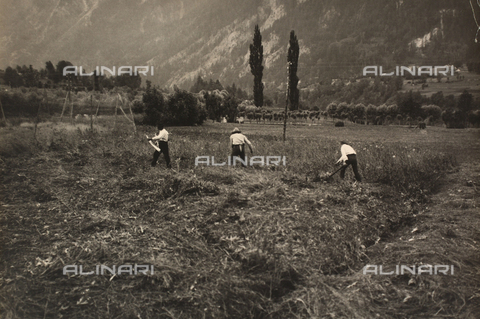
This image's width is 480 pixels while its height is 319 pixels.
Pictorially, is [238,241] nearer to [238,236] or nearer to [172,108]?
[238,236]

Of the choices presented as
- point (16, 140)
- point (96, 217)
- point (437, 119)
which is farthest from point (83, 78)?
point (437, 119)

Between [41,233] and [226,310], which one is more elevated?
[41,233]

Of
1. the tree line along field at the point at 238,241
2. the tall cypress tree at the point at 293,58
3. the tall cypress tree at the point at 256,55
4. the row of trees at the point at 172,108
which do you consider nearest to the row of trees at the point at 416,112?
the tall cypress tree at the point at 293,58

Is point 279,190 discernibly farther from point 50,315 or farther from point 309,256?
point 50,315

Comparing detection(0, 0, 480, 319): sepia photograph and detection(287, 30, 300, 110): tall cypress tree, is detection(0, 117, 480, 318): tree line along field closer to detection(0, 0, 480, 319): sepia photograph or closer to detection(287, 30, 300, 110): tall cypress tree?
detection(0, 0, 480, 319): sepia photograph

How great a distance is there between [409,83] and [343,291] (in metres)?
125

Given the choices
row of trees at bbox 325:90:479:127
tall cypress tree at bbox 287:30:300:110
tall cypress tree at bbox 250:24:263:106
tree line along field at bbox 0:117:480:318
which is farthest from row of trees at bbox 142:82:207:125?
row of trees at bbox 325:90:479:127

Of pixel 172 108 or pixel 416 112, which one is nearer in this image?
pixel 172 108

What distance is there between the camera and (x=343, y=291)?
5.13 meters

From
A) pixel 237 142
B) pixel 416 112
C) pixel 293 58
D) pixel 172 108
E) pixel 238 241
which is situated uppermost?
pixel 293 58

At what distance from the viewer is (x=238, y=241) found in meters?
6.50

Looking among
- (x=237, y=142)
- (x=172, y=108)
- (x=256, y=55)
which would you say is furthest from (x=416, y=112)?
(x=237, y=142)

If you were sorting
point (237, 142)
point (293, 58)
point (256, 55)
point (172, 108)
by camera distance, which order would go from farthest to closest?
point (293, 58) → point (256, 55) → point (172, 108) → point (237, 142)

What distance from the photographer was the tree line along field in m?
4.81
